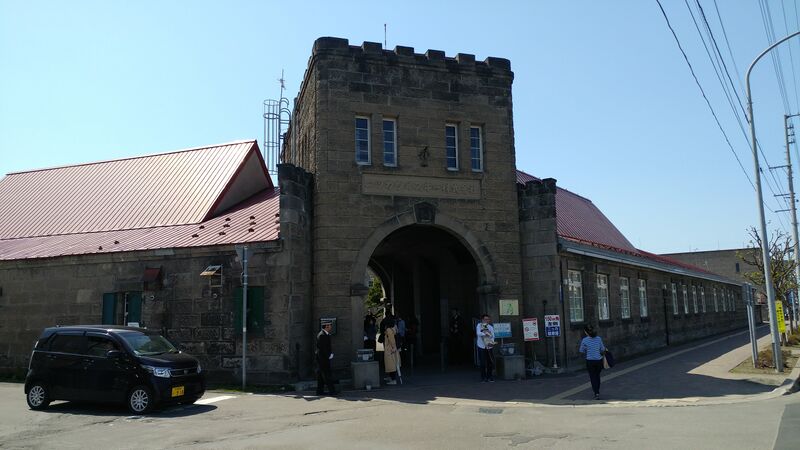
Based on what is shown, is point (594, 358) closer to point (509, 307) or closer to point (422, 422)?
point (422, 422)

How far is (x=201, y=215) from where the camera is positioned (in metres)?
18.6

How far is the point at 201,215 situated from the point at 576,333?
39.6 feet

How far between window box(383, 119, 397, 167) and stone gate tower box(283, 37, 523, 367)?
0.03m

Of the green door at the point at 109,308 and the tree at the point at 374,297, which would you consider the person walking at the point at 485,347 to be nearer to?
the green door at the point at 109,308

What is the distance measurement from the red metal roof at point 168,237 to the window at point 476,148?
583cm

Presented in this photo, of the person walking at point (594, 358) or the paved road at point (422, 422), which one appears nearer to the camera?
the paved road at point (422, 422)

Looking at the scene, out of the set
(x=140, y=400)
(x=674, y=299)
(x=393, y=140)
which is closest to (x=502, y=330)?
(x=393, y=140)

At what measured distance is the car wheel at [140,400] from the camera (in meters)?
11.1

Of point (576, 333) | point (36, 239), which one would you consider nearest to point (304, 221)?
point (576, 333)

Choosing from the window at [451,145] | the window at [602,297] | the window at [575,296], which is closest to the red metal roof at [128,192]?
the window at [451,145]

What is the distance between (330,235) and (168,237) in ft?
16.3

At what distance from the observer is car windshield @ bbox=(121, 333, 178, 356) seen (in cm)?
1165

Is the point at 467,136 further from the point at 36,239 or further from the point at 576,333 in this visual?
the point at 36,239

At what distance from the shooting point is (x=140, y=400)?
11.2 metres
